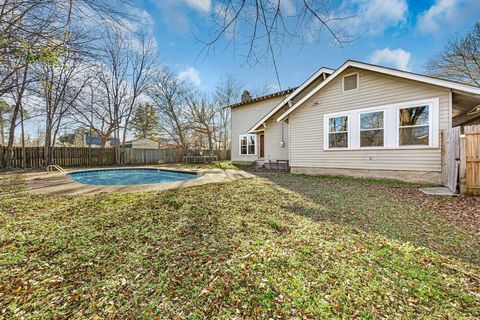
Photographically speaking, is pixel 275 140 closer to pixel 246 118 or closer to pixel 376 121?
pixel 246 118

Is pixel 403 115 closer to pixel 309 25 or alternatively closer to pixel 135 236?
pixel 309 25

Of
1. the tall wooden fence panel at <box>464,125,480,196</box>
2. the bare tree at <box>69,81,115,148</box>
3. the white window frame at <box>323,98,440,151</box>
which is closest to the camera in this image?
the tall wooden fence panel at <box>464,125,480,196</box>

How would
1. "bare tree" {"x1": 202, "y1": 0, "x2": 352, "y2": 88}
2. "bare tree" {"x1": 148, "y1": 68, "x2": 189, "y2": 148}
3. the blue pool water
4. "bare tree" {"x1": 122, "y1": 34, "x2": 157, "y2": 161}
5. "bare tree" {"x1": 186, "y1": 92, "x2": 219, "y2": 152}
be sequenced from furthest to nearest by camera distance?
1. "bare tree" {"x1": 186, "y1": 92, "x2": 219, "y2": 152}
2. "bare tree" {"x1": 148, "y1": 68, "x2": 189, "y2": 148}
3. "bare tree" {"x1": 122, "y1": 34, "x2": 157, "y2": 161}
4. the blue pool water
5. "bare tree" {"x1": 202, "y1": 0, "x2": 352, "y2": 88}

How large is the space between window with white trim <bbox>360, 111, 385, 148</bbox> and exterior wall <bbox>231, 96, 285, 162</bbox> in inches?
309

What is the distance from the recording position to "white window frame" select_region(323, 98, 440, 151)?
6.66m

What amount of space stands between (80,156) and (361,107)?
19171 mm

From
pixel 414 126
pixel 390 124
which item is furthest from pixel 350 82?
pixel 414 126

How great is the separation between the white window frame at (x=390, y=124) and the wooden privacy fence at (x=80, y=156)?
1693cm

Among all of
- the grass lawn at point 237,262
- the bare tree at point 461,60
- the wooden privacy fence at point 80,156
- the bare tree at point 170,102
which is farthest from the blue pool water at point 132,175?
the bare tree at point 461,60

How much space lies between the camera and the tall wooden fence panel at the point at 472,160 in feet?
16.3

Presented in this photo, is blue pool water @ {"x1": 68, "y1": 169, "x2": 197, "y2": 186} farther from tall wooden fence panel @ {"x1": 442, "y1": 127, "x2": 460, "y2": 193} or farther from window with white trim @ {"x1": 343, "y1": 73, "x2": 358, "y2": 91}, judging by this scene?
tall wooden fence panel @ {"x1": 442, "y1": 127, "x2": 460, "y2": 193}

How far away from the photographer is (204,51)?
2863mm

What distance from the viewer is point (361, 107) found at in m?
8.12

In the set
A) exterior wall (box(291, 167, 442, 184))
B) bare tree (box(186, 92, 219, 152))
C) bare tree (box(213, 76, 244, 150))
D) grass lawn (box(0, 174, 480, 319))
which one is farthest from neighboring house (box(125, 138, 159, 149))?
grass lawn (box(0, 174, 480, 319))
